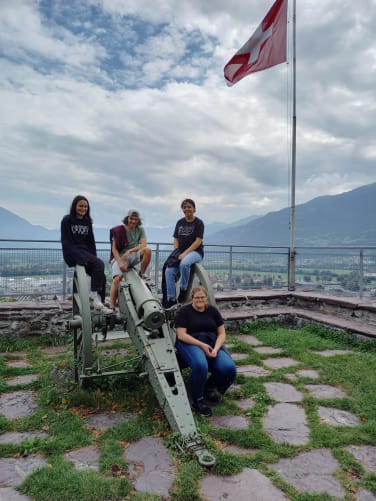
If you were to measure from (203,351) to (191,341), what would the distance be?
0.15 metres

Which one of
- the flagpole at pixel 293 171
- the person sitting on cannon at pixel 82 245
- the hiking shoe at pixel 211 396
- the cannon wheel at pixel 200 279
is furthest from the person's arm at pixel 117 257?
the flagpole at pixel 293 171

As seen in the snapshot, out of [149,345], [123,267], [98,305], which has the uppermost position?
[123,267]

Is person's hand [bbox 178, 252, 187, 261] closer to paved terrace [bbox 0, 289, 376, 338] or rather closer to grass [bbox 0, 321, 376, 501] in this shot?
grass [bbox 0, 321, 376, 501]

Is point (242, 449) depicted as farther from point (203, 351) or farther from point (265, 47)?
point (265, 47)

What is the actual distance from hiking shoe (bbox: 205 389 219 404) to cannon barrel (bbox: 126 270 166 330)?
92 cm

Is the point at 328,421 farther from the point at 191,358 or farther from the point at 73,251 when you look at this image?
the point at 73,251

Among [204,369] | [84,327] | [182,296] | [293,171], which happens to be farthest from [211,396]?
[293,171]

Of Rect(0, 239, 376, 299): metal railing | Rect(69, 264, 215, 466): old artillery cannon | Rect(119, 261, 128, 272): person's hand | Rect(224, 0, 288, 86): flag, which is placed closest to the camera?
Rect(69, 264, 215, 466): old artillery cannon

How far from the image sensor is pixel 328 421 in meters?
3.29

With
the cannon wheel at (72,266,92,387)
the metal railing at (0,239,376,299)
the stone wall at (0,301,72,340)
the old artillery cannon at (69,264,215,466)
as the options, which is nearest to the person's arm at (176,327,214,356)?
the old artillery cannon at (69,264,215,466)

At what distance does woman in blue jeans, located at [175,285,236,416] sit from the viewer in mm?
3432

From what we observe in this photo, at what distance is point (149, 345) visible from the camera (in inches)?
134

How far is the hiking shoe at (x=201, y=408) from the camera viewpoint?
337 centimetres

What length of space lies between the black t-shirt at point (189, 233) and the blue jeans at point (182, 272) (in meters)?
0.21
